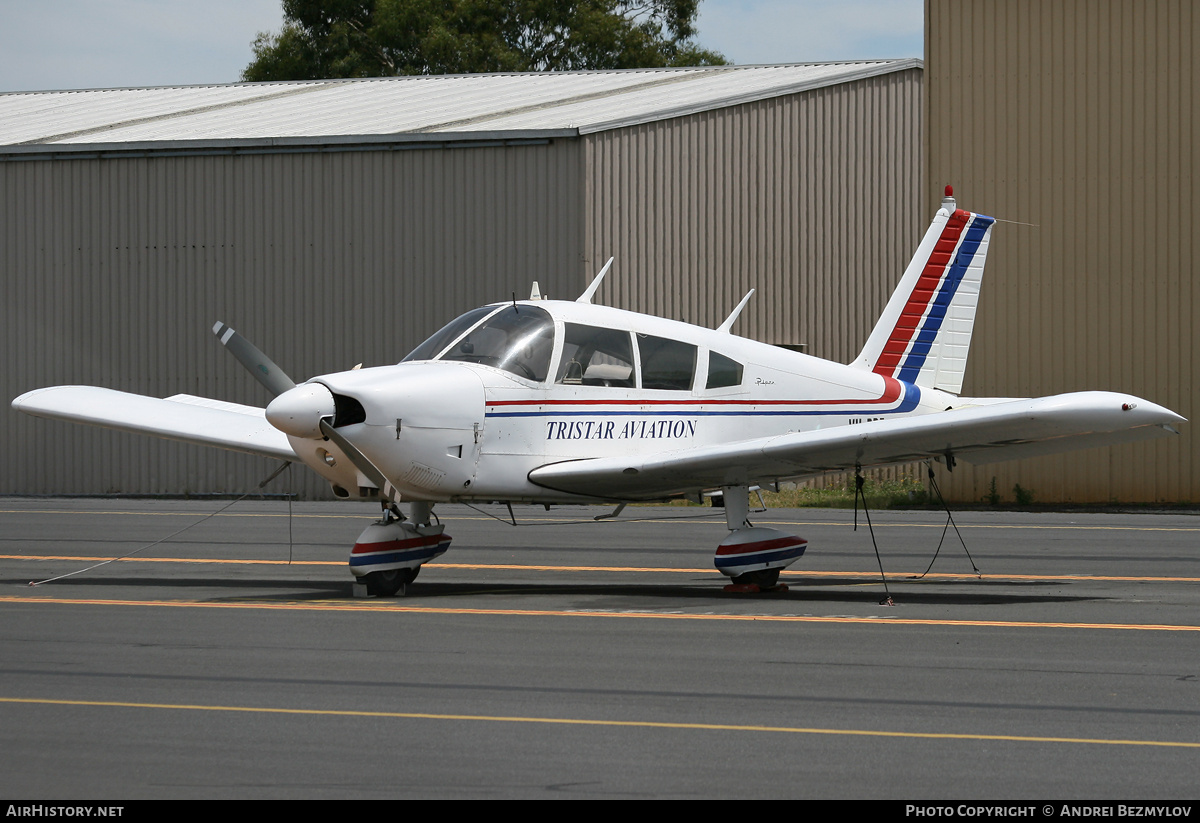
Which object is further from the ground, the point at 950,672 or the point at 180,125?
the point at 180,125

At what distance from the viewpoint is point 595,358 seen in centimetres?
1199

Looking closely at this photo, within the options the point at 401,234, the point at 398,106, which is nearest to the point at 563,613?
the point at 401,234

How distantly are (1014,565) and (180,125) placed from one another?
72.6 ft

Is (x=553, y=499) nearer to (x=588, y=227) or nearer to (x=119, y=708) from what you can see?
(x=119, y=708)

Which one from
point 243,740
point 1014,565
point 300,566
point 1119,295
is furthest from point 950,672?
point 1119,295

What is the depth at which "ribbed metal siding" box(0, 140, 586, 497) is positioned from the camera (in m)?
26.7

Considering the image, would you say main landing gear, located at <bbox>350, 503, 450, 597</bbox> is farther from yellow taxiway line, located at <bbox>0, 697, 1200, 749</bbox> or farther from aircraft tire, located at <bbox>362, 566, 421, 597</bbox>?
yellow taxiway line, located at <bbox>0, 697, 1200, 749</bbox>

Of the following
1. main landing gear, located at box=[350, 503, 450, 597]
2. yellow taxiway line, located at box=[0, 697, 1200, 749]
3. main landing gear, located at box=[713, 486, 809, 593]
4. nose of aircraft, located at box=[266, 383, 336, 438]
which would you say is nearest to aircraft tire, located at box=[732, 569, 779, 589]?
main landing gear, located at box=[713, 486, 809, 593]

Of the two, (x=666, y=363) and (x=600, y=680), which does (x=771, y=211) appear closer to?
(x=666, y=363)

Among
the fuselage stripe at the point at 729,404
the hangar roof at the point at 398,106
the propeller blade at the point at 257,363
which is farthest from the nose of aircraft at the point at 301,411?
the hangar roof at the point at 398,106

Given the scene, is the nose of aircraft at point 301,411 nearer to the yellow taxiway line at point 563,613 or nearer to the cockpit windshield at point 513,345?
the yellow taxiway line at point 563,613

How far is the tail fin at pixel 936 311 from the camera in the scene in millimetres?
14172

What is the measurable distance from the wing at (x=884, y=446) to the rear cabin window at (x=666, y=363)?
2.29ft
